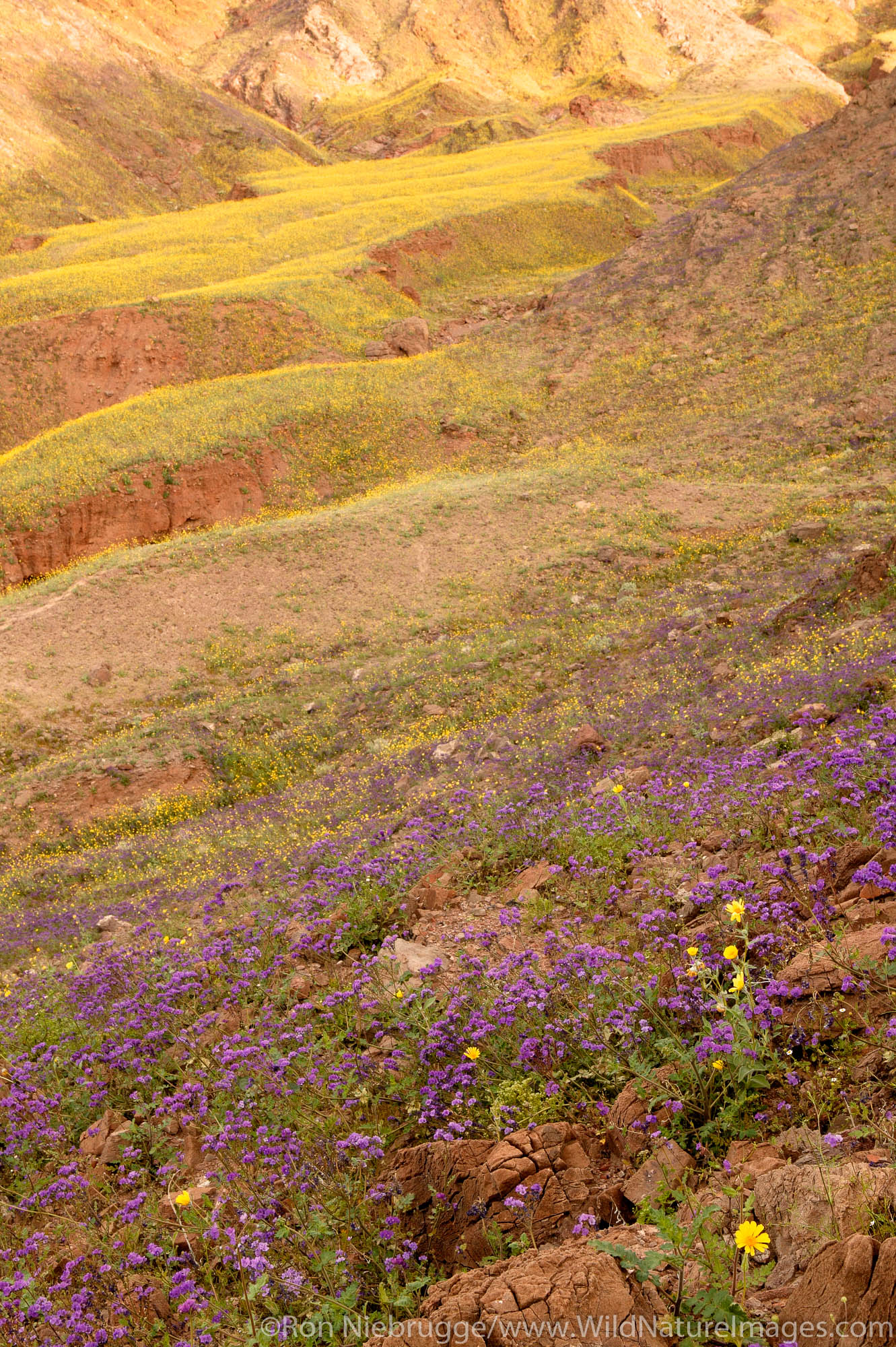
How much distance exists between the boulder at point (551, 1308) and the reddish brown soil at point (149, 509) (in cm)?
2912

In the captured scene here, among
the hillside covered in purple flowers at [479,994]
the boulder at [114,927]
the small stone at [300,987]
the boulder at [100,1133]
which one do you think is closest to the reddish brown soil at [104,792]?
the hillside covered in purple flowers at [479,994]

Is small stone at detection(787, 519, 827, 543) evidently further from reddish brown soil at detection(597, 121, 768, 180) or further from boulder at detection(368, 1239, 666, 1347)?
reddish brown soil at detection(597, 121, 768, 180)

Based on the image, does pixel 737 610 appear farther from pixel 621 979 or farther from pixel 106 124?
pixel 106 124

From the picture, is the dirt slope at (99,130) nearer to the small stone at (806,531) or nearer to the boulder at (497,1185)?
the small stone at (806,531)

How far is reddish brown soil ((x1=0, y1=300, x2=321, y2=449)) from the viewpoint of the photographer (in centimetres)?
3706

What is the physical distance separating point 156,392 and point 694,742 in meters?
34.6

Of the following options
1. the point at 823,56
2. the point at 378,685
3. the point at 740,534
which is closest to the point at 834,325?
the point at 740,534

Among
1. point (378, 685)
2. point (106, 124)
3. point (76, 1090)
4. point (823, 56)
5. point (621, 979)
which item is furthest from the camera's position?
point (823, 56)

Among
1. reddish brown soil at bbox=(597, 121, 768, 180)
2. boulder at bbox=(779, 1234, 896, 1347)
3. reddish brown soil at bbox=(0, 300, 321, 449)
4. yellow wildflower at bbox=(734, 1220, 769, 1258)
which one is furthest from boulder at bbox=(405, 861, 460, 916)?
reddish brown soil at bbox=(597, 121, 768, 180)

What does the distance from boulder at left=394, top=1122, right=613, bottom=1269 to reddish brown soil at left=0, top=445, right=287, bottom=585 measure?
2828 cm

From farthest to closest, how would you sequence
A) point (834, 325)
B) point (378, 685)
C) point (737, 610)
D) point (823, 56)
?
1. point (823, 56)
2. point (834, 325)
3. point (378, 685)
4. point (737, 610)

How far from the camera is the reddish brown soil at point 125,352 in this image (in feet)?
122

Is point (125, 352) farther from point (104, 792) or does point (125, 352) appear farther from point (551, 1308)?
point (551, 1308)

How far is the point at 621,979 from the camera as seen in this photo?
4.29 m
